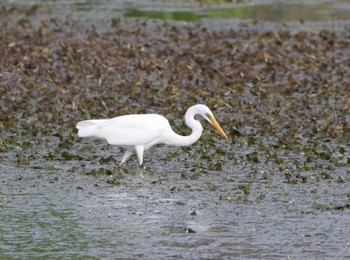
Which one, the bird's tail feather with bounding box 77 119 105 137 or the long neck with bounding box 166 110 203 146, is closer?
the bird's tail feather with bounding box 77 119 105 137

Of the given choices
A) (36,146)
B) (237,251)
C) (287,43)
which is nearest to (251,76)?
(287,43)

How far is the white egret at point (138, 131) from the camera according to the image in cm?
1145

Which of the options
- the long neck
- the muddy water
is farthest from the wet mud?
the long neck

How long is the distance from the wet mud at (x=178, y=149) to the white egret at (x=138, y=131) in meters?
0.25

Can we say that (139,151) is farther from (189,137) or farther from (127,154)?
(189,137)

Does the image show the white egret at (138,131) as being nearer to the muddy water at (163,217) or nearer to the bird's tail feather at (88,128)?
the bird's tail feather at (88,128)

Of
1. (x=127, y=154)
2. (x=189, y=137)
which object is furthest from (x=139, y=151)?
(x=189, y=137)

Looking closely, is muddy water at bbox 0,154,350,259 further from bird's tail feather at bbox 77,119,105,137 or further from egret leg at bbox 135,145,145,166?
bird's tail feather at bbox 77,119,105,137

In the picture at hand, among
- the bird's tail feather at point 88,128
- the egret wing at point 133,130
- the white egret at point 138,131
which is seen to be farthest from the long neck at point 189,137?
the bird's tail feather at point 88,128

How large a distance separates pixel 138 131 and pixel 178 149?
117 cm

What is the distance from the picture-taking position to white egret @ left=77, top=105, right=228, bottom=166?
1145 cm

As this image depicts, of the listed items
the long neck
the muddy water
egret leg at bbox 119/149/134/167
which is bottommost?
the muddy water

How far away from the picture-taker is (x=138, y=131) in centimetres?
1146

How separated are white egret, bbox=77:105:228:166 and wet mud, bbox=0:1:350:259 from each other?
0.25m
